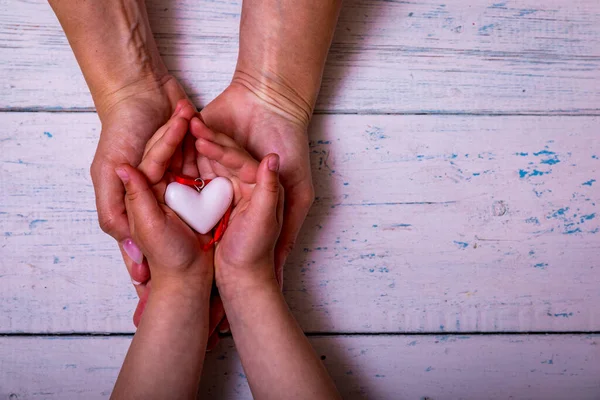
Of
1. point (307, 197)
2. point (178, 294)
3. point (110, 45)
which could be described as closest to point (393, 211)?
point (307, 197)

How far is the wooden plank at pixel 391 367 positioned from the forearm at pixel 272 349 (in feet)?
0.50

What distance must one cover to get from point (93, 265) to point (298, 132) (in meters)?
0.44

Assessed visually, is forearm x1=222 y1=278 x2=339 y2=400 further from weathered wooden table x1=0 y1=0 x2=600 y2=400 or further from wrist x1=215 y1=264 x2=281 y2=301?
weathered wooden table x1=0 y1=0 x2=600 y2=400

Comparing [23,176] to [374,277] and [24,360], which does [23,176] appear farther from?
[374,277]

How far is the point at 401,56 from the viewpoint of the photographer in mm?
1132

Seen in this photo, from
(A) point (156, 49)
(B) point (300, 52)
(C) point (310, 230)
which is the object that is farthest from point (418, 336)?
(A) point (156, 49)

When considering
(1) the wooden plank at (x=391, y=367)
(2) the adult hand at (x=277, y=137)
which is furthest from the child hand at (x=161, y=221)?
(1) the wooden plank at (x=391, y=367)

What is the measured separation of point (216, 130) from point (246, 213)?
7.7 inches

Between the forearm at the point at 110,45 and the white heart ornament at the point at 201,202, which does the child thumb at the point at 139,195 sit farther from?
the forearm at the point at 110,45

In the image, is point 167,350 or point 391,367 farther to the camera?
point 391,367

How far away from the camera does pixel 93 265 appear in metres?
1.06

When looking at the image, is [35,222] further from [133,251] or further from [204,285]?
[204,285]

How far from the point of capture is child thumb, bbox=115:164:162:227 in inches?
33.7

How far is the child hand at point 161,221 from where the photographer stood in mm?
860
